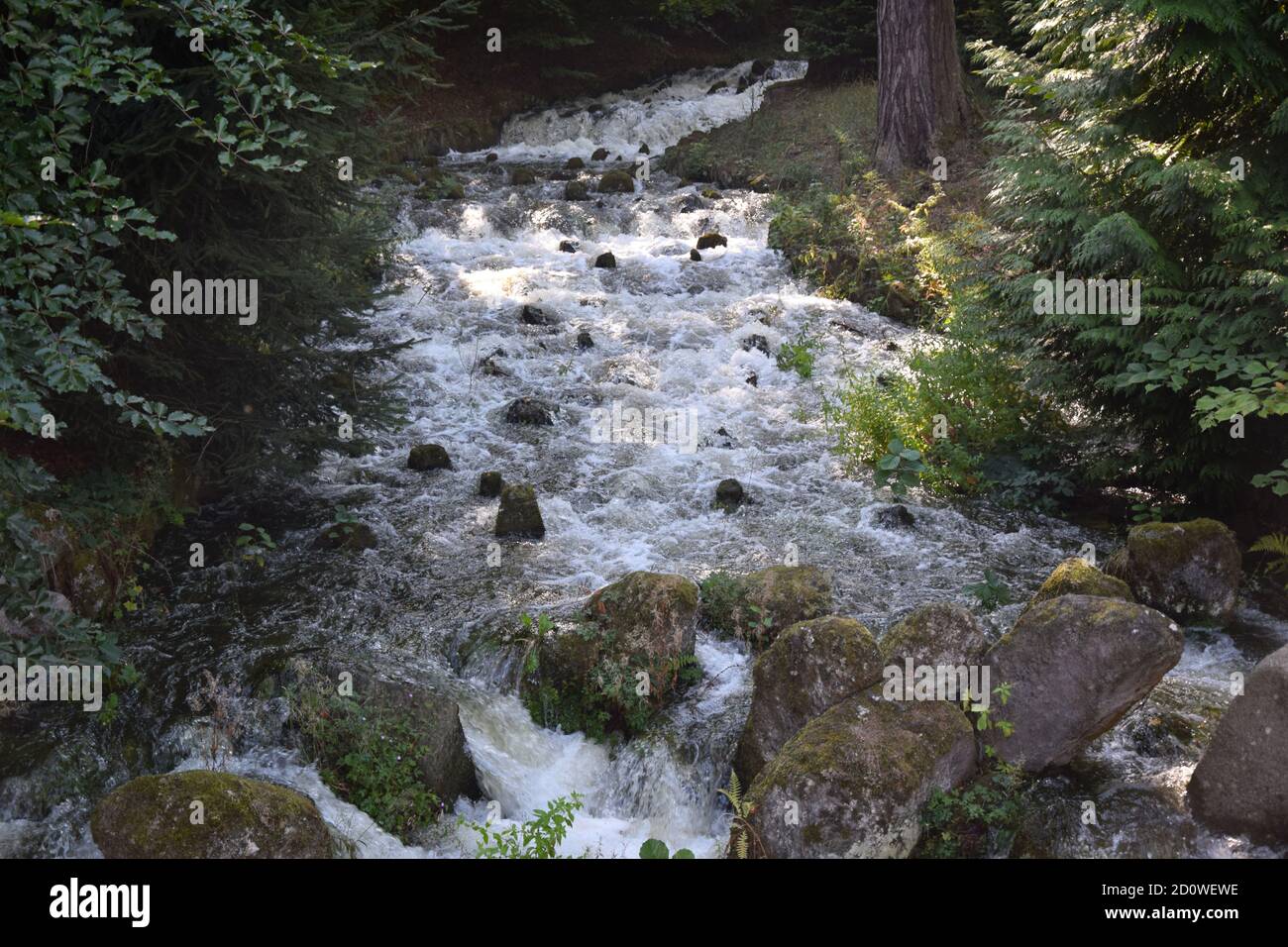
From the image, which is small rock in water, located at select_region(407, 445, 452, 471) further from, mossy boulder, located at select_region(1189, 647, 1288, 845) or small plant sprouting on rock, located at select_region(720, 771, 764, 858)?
mossy boulder, located at select_region(1189, 647, 1288, 845)

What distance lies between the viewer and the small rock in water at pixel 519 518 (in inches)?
346

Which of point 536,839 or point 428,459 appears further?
point 428,459

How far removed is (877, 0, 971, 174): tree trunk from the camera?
15812mm

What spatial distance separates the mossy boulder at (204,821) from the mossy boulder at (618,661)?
6.33 ft

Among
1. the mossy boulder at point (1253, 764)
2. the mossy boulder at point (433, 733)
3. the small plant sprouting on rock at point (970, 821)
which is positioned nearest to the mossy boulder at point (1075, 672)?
the small plant sprouting on rock at point (970, 821)

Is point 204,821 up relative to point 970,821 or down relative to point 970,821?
Result: up

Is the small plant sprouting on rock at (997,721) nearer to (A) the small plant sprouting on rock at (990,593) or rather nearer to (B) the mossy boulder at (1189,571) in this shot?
(A) the small plant sprouting on rock at (990,593)

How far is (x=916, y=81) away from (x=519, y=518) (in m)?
11.3

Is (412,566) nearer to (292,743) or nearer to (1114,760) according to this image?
(292,743)

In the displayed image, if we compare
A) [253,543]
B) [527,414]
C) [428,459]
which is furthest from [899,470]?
[253,543]

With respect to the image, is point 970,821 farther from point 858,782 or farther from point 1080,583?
point 1080,583

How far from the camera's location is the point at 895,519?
894cm
